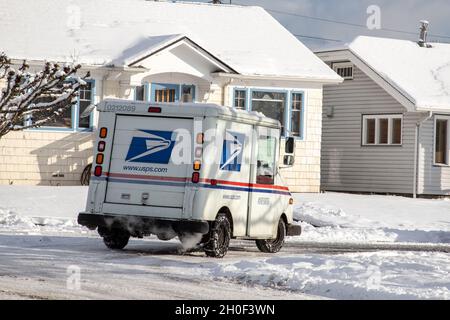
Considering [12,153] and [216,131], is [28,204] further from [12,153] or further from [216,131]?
[216,131]

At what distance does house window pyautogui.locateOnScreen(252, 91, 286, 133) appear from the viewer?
108ft

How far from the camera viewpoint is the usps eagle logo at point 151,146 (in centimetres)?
1639

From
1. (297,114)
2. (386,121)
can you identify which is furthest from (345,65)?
(297,114)

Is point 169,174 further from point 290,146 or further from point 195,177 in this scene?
point 290,146

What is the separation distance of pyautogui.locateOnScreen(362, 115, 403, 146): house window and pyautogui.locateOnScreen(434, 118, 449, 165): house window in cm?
128

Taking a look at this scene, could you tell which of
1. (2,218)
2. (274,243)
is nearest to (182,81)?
(2,218)

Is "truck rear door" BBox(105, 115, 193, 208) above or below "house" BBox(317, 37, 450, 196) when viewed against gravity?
below

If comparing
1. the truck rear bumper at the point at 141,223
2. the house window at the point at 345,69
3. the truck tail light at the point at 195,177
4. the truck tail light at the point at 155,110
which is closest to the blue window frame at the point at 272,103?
the house window at the point at 345,69

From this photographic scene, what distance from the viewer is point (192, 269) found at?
47.0 ft

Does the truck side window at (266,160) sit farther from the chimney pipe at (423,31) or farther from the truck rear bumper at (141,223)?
the chimney pipe at (423,31)

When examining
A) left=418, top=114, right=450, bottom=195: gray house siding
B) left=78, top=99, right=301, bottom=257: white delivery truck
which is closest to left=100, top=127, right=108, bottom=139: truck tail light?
left=78, top=99, right=301, bottom=257: white delivery truck

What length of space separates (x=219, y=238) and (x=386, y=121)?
21.8 meters

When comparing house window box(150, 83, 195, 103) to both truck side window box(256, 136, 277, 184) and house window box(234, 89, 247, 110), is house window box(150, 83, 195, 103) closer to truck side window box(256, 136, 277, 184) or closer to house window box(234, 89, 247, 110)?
house window box(234, 89, 247, 110)

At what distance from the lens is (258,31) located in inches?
1383
